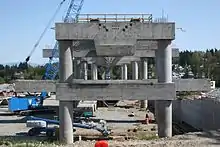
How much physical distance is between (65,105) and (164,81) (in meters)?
8.20

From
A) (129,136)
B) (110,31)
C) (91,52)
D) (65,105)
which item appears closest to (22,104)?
(91,52)

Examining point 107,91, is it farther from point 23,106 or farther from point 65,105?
point 23,106

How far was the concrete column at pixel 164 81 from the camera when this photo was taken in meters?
32.8

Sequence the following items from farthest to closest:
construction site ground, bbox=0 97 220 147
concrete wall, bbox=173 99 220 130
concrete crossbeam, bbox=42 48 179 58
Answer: concrete crossbeam, bbox=42 48 179 58 → concrete wall, bbox=173 99 220 130 → construction site ground, bbox=0 97 220 147

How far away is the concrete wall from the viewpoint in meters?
33.1

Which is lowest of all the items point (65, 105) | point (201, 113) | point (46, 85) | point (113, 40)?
point (201, 113)

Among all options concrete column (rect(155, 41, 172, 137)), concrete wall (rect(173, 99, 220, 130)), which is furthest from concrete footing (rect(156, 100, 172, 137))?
concrete wall (rect(173, 99, 220, 130))

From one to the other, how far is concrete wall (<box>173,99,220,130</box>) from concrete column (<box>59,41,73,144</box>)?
1161 cm

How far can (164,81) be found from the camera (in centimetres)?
3312

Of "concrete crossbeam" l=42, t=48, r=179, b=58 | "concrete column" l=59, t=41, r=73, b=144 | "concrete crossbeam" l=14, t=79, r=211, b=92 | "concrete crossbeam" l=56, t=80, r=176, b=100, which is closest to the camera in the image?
"concrete crossbeam" l=56, t=80, r=176, b=100

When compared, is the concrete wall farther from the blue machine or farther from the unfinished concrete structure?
the blue machine

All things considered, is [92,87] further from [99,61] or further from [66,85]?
[99,61]

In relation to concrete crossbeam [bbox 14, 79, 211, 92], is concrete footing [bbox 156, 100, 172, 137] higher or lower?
lower

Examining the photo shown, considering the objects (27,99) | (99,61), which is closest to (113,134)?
(27,99)
